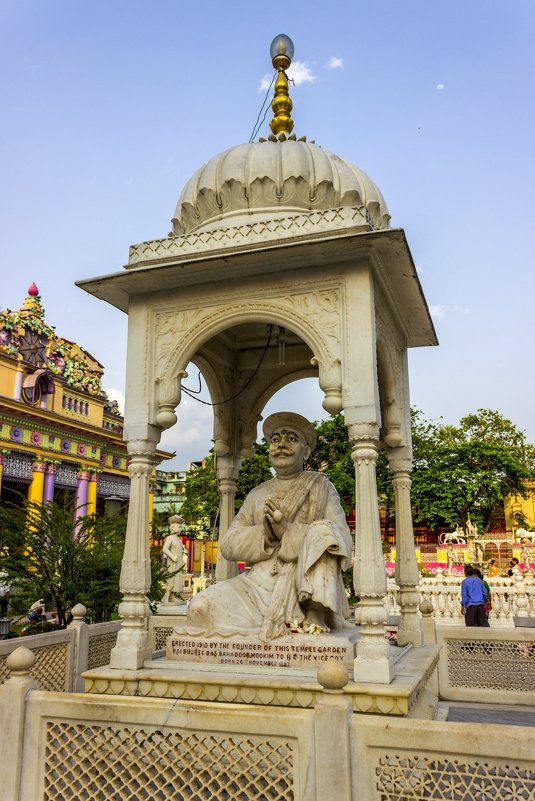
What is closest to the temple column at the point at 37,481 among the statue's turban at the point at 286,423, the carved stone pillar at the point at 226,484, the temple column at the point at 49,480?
the temple column at the point at 49,480

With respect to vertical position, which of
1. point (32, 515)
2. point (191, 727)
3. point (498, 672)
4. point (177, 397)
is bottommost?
point (498, 672)

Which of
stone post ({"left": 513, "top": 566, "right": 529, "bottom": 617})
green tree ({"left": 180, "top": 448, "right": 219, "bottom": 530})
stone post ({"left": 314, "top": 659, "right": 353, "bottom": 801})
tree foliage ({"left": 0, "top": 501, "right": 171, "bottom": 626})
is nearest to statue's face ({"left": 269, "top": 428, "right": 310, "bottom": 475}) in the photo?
stone post ({"left": 314, "top": 659, "right": 353, "bottom": 801})

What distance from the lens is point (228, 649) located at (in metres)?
4.81

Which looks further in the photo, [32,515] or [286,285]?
[32,515]

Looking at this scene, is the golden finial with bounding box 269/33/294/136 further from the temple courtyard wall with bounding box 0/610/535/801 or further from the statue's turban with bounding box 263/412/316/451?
the temple courtyard wall with bounding box 0/610/535/801

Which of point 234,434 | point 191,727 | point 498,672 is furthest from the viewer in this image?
point 234,434

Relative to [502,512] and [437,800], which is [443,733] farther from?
[502,512]

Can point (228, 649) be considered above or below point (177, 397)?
below

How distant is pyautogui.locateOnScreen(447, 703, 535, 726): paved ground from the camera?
5547 mm

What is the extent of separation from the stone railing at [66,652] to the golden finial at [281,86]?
586cm

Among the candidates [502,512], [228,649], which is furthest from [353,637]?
[502,512]

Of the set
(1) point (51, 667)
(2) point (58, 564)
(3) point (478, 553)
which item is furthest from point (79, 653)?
(3) point (478, 553)

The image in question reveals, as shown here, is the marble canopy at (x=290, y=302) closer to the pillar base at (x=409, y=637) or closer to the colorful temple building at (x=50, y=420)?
the pillar base at (x=409, y=637)

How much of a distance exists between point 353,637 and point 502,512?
39.0 metres
